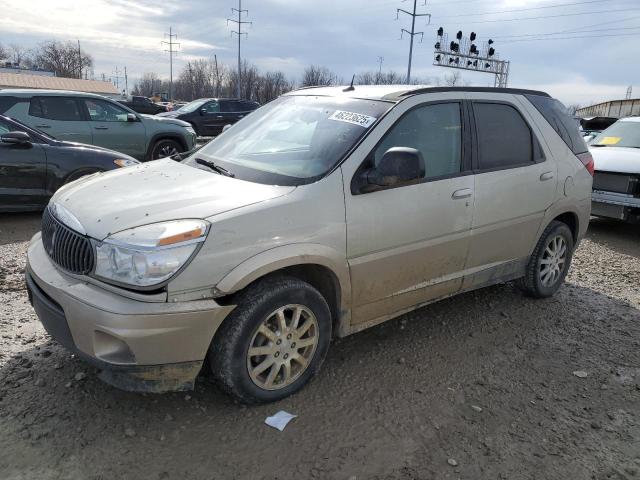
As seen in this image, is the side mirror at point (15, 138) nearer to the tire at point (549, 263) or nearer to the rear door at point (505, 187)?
the rear door at point (505, 187)

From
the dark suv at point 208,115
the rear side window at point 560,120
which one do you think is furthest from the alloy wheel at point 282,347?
the dark suv at point 208,115

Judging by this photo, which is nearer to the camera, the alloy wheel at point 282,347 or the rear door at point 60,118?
the alloy wheel at point 282,347

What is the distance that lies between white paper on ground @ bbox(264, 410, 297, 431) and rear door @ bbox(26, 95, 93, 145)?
7.86 metres

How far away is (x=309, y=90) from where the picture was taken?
4250 mm

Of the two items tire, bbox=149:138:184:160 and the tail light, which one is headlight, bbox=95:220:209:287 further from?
tire, bbox=149:138:184:160

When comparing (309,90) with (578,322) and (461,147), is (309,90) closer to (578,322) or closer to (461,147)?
(461,147)

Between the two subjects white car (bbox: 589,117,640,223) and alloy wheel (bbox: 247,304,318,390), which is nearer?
alloy wheel (bbox: 247,304,318,390)

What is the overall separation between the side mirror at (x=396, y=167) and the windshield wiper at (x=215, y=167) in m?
0.89

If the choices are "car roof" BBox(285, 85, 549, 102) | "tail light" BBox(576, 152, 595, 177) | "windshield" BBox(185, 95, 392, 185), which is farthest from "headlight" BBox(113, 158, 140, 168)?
"tail light" BBox(576, 152, 595, 177)

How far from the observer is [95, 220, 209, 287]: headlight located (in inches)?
98.3

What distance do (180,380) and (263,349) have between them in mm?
474

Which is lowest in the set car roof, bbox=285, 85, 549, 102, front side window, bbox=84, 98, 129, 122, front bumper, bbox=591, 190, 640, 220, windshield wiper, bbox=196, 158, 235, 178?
front bumper, bbox=591, 190, 640, 220

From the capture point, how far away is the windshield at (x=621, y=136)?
828 centimetres

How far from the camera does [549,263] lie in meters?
4.78
